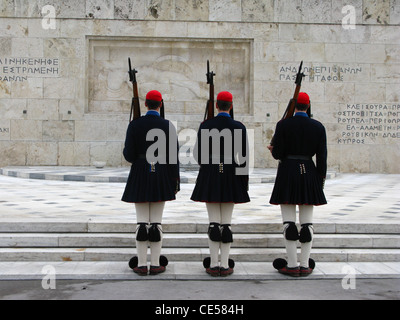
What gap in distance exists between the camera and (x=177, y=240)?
5449mm

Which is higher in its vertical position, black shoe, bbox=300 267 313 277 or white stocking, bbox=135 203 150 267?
white stocking, bbox=135 203 150 267

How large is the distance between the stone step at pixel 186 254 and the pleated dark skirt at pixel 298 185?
0.78m

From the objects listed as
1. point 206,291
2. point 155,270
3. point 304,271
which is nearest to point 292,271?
point 304,271

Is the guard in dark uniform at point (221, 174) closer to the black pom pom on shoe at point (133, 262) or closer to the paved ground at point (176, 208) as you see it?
the paved ground at point (176, 208)

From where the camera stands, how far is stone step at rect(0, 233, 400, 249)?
535 centimetres

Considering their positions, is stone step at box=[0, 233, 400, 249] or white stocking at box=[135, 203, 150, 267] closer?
white stocking at box=[135, 203, 150, 267]

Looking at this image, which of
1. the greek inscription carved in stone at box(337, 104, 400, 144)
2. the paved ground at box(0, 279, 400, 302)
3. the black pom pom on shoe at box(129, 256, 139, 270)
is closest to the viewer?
the paved ground at box(0, 279, 400, 302)

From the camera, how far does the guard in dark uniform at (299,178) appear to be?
4.66 metres

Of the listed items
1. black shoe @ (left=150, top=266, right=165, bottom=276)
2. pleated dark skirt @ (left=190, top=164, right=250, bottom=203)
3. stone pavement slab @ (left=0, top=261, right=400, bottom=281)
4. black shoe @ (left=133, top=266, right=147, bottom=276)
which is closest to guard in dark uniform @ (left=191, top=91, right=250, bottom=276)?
pleated dark skirt @ (left=190, top=164, right=250, bottom=203)

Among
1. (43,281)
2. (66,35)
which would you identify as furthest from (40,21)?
(43,281)

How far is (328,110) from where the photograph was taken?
14.0 meters

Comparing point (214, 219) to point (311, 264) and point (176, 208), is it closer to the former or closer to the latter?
point (311, 264)

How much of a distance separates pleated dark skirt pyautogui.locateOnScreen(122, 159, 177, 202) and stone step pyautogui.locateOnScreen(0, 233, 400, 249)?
0.89 meters

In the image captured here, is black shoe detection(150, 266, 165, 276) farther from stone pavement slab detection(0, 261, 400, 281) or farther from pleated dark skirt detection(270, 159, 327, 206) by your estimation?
pleated dark skirt detection(270, 159, 327, 206)
